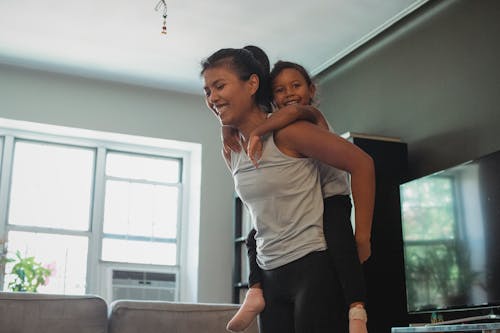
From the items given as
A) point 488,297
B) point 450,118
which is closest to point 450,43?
point 450,118

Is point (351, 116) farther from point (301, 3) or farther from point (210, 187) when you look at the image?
point (210, 187)

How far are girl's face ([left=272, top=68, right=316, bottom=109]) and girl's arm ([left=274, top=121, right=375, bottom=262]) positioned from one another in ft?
0.84

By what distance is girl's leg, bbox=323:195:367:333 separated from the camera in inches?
48.2

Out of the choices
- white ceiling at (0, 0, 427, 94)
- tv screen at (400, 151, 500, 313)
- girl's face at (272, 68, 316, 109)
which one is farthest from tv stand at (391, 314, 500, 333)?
white ceiling at (0, 0, 427, 94)

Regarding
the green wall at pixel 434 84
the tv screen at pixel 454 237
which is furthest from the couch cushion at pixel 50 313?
the green wall at pixel 434 84

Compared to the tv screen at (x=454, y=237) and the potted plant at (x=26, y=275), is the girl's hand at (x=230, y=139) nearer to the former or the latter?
the tv screen at (x=454, y=237)

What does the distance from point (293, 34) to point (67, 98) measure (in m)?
2.01

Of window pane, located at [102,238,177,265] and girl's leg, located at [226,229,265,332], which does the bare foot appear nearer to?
girl's leg, located at [226,229,265,332]

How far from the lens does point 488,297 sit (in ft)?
10.8

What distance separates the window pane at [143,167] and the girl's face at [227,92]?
15.1ft

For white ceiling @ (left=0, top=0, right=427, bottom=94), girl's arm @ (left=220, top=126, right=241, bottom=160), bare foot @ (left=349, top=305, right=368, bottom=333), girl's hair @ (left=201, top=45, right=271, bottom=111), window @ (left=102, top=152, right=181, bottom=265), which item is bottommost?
bare foot @ (left=349, top=305, right=368, bottom=333)

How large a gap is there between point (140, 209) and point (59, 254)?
789mm

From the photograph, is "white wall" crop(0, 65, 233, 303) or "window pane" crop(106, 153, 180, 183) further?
"window pane" crop(106, 153, 180, 183)

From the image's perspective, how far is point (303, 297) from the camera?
1247 millimetres
